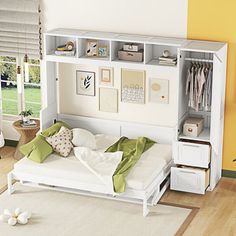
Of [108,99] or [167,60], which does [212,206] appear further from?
[108,99]

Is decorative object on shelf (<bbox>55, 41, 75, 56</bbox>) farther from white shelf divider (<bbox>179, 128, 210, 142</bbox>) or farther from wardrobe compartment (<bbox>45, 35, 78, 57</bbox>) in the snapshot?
white shelf divider (<bbox>179, 128, 210, 142</bbox>)

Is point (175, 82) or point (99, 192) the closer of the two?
point (99, 192)

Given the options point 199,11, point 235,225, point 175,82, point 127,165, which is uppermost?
point 199,11

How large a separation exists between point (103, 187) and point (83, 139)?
870mm

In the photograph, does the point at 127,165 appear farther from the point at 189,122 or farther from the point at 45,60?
the point at 45,60

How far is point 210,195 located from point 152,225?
1.06m

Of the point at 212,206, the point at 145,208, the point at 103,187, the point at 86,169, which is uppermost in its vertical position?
the point at 86,169

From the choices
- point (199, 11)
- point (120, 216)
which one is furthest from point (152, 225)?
point (199, 11)

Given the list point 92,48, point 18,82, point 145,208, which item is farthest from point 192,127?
point 18,82

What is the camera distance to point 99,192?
22.5 feet

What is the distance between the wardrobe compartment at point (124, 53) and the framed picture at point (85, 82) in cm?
51

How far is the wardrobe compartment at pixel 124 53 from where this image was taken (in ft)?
24.4

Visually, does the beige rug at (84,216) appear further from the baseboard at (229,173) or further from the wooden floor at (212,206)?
the baseboard at (229,173)

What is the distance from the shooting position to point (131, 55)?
745cm
